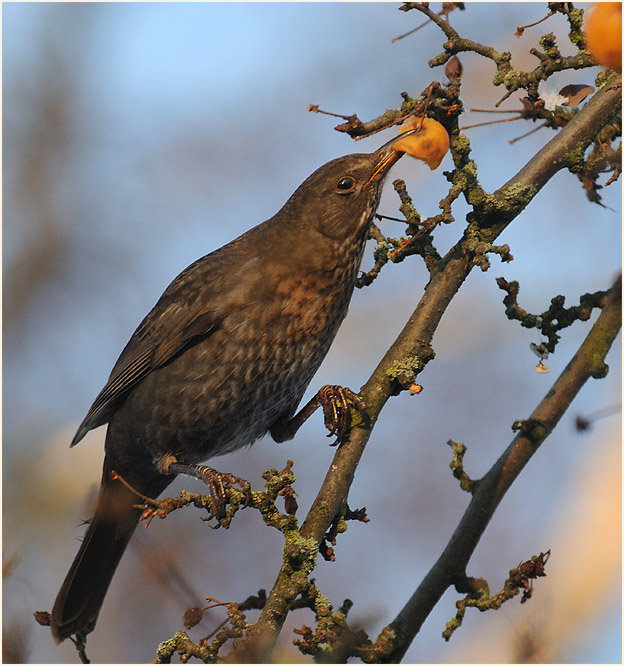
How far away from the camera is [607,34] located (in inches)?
108

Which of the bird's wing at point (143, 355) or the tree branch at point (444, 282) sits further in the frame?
the bird's wing at point (143, 355)

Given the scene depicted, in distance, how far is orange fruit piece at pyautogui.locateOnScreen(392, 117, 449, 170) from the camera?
9.74ft

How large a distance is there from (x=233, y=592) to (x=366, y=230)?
8.32 feet

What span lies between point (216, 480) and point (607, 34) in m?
2.16

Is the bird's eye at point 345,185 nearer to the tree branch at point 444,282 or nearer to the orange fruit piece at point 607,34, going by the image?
the tree branch at point 444,282

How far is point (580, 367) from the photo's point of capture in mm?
2904

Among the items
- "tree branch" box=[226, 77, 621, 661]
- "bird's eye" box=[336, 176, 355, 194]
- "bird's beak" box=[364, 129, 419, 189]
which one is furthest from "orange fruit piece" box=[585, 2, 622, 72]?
"bird's eye" box=[336, 176, 355, 194]

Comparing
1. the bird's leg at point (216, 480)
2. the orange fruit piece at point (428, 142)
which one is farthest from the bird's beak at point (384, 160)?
the bird's leg at point (216, 480)

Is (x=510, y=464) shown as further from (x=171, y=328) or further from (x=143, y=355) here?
(x=143, y=355)

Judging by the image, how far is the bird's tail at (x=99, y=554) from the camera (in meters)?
4.42

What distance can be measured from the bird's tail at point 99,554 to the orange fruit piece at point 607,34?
9.48ft

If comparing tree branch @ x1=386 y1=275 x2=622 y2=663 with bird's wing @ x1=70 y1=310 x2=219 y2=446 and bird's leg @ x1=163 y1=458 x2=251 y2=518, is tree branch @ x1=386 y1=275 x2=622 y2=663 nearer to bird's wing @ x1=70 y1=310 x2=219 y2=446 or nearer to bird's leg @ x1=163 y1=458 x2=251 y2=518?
bird's leg @ x1=163 y1=458 x2=251 y2=518

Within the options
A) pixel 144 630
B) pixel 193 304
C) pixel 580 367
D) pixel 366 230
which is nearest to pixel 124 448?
pixel 193 304

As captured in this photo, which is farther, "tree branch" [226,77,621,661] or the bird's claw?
the bird's claw
